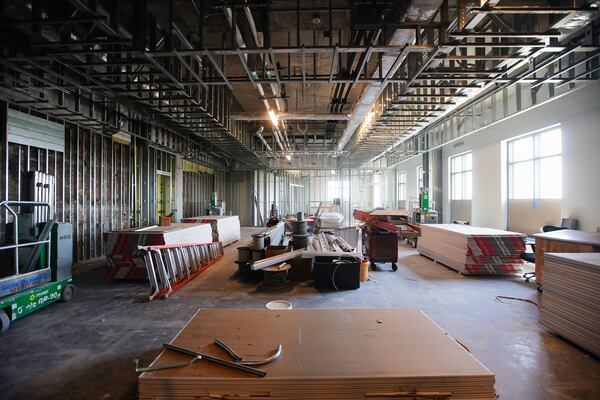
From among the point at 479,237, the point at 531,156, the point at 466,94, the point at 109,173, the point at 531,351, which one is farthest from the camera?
the point at 531,156

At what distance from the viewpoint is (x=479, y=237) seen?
17.6ft

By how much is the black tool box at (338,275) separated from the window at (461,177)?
915 cm

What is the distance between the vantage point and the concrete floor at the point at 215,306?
7.25 ft

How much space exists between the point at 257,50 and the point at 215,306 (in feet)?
11.9

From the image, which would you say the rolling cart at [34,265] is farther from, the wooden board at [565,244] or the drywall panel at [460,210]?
the drywall panel at [460,210]

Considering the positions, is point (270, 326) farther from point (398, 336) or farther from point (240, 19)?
point (240, 19)

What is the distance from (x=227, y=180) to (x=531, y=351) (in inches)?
541

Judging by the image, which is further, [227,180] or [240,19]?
[227,180]

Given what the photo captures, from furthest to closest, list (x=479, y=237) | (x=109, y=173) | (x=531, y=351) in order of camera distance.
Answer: (x=109, y=173), (x=479, y=237), (x=531, y=351)

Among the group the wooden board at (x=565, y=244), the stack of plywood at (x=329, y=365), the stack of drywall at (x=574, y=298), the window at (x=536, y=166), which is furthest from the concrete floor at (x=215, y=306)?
the window at (x=536, y=166)

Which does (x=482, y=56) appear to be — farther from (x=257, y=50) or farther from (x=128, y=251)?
(x=128, y=251)

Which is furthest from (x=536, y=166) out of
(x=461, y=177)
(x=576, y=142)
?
(x=461, y=177)

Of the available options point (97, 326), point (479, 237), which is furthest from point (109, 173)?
point (479, 237)

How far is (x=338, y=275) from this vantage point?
182 inches
